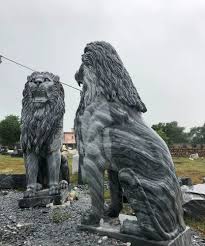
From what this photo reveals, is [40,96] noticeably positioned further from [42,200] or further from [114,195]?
[114,195]

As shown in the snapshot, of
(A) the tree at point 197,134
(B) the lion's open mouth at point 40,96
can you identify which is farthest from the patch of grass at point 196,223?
(A) the tree at point 197,134

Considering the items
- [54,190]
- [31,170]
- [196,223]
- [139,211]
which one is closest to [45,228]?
[139,211]

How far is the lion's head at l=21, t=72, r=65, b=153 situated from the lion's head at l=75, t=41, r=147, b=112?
244 cm

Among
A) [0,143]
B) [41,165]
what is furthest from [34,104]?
[0,143]

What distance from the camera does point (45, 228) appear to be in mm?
5039

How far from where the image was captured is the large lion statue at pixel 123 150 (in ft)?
13.0

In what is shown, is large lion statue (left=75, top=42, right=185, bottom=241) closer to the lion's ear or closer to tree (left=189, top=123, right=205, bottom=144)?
the lion's ear

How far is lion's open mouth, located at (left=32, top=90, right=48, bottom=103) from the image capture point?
688cm

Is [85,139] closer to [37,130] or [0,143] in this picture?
[37,130]

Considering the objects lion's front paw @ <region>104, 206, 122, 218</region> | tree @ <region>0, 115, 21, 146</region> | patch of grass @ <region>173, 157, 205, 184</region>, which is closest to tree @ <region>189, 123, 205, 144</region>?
tree @ <region>0, 115, 21, 146</region>

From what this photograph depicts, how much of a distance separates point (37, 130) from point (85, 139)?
8.81ft

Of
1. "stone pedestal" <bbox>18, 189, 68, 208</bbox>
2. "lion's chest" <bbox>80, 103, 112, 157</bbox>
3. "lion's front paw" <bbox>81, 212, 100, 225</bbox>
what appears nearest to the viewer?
"lion's chest" <bbox>80, 103, 112, 157</bbox>

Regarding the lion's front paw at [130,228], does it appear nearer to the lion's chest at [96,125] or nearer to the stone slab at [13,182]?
the lion's chest at [96,125]

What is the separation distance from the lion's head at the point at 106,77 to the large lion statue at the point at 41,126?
245cm
